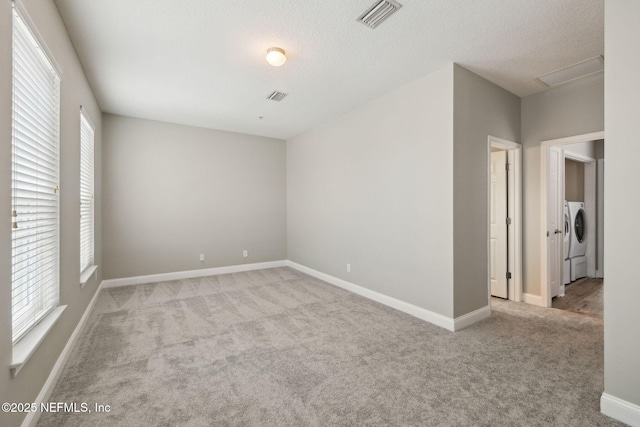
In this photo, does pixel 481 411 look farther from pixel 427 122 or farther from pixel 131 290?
pixel 131 290

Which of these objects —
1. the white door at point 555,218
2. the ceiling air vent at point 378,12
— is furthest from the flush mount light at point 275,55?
the white door at point 555,218

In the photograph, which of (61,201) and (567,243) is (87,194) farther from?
(567,243)

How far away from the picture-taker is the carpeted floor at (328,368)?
5.94 feet

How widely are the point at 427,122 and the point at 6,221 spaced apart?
11.4 ft

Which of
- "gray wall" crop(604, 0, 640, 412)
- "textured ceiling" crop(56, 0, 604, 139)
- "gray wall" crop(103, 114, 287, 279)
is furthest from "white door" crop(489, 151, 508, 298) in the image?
"gray wall" crop(103, 114, 287, 279)

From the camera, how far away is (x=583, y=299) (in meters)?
4.02

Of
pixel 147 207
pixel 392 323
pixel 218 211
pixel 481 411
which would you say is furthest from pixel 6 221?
pixel 218 211

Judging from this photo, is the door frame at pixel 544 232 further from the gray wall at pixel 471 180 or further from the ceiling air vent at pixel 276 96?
the ceiling air vent at pixel 276 96

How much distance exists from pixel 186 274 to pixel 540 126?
5906 millimetres

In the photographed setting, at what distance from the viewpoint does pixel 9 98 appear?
57.6 inches

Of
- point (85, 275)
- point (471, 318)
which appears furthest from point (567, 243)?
point (85, 275)

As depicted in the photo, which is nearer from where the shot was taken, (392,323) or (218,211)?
(392,323)

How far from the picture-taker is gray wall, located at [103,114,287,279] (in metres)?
4.79

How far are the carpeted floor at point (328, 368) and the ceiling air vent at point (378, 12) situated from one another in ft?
9.06
